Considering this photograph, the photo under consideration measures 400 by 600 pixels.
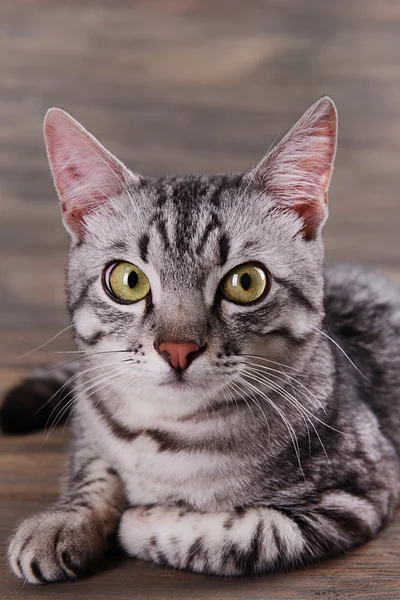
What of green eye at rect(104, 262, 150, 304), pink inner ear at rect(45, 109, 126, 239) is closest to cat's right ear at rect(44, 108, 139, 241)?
pink inner ear at rect(45, 109, 126, 239)

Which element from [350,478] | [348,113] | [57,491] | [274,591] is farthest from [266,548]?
[348,113]

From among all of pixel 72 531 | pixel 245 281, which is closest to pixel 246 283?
pixel 245 281

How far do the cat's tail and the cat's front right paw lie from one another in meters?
0.57

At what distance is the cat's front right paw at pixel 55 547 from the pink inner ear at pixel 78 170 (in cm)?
49

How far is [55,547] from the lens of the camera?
1.43 metres

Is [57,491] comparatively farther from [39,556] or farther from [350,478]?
[350,478]

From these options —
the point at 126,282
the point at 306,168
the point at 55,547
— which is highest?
the point at 306,168

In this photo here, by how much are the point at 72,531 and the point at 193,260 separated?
0.47 m

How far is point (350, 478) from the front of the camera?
1565 mm

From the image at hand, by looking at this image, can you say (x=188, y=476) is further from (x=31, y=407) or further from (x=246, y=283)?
(x=31, y=407)

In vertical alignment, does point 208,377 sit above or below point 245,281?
below

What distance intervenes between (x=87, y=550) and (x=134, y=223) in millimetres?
538

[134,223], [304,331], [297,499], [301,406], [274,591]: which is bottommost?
[274,591]

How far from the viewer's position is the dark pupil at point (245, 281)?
1.47 metres
